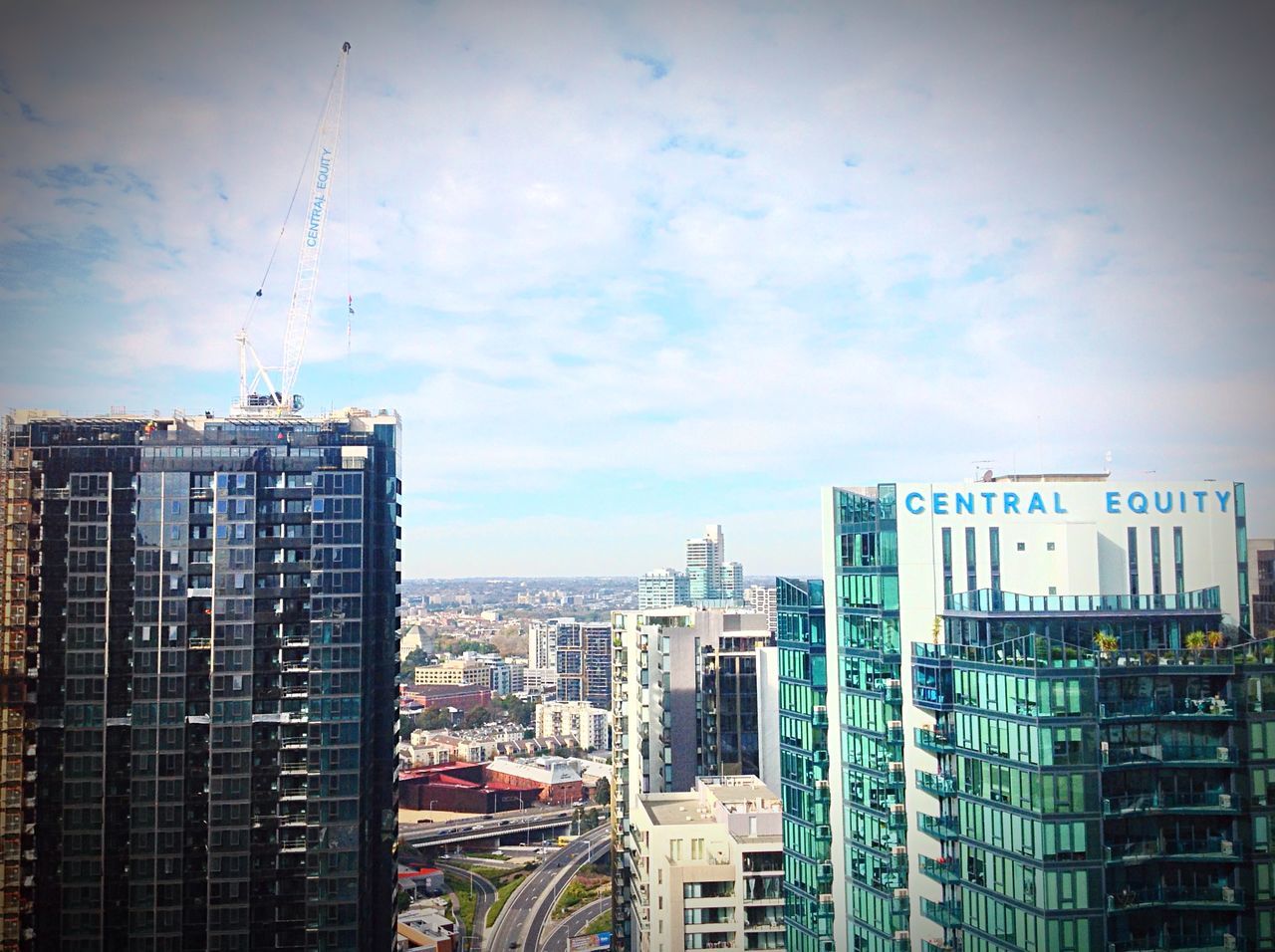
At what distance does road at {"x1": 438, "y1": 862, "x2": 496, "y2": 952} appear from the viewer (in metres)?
29.4

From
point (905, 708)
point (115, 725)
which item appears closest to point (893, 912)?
point (905, 708)

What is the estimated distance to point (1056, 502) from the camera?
36.1ft

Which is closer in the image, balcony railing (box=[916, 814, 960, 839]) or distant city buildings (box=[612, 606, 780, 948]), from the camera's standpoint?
balcony railing (box=[916, 814, 960, 839])

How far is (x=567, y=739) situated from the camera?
6088 centimetres

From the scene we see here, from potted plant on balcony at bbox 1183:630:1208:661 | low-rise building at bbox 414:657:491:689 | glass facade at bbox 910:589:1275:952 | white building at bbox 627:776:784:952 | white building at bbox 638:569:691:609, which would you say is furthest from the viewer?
low-rise building at bbox 414:657:491:689

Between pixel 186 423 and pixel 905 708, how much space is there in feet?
33.5

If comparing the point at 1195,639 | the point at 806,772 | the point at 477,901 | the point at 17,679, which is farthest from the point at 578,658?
the point at 1195,639

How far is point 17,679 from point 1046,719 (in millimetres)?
12568

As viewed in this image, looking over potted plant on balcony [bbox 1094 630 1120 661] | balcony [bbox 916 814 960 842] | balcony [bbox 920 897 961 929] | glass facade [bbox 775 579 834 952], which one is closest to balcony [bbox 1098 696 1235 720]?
potted plant on balcony [bbox 1094 630 1120 661]

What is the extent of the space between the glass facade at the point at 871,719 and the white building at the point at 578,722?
47131mm

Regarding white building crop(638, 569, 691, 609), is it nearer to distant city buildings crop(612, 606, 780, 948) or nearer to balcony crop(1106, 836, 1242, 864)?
distant city buildings crop(612, 606, 780, 948)

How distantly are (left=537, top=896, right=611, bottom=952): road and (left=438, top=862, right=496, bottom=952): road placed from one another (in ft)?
6.23

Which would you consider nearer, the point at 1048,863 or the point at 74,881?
the point at 1048,863

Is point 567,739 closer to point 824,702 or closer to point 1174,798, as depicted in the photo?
point 824,702
